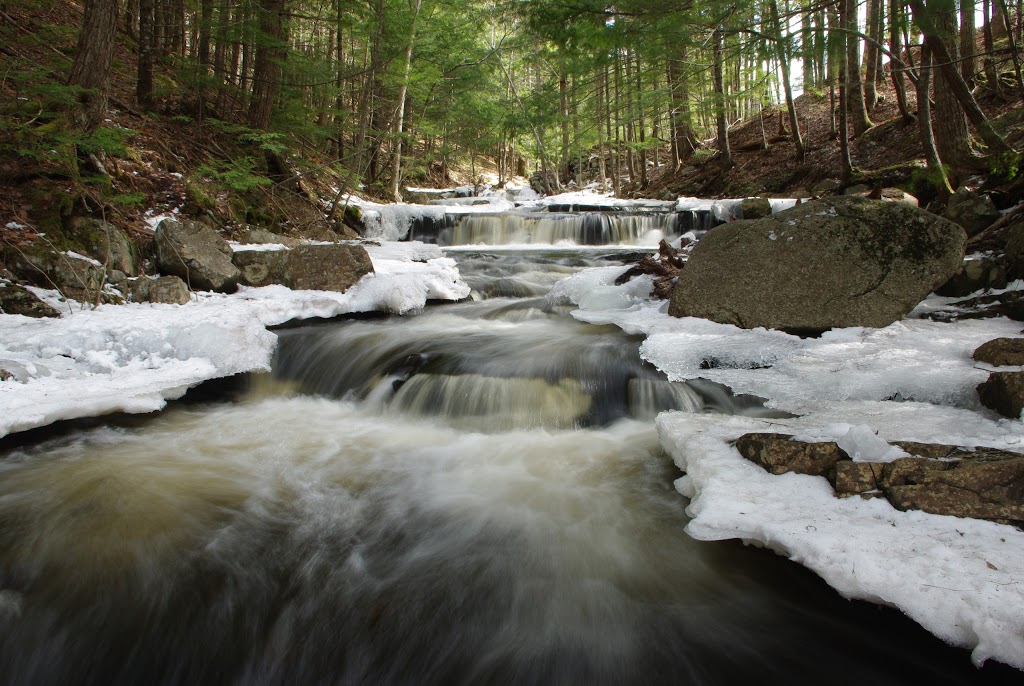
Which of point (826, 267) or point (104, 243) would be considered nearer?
point (826, 267)

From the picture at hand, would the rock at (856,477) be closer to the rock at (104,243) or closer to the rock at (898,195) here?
the rock at (104,243)

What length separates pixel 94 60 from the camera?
639cm

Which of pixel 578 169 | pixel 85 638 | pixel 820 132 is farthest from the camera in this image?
pixel 578 169

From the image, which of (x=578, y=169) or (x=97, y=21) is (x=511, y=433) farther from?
(x=578, y=169)

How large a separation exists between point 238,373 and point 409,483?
8.44 feet

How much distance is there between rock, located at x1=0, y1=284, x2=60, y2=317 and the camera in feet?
15.9

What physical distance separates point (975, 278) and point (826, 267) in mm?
1556

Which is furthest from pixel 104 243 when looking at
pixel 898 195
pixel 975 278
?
pixel 898 195

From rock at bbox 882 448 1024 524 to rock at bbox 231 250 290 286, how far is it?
670 centimetres

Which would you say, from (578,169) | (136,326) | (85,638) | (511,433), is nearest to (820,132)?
(578,169)

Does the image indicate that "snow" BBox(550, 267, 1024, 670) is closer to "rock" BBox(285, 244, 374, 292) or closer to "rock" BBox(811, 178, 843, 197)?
"rock" BBox(285, 244, 374, 292)

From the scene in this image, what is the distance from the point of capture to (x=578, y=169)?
103 ft

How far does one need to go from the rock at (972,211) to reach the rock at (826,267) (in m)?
1.92

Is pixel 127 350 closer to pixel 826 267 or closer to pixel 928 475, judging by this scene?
pixel 928 475
